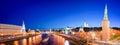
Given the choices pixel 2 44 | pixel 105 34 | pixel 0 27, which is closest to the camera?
pixel 2 44

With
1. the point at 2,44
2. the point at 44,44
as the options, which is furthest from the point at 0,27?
the point at 2,44

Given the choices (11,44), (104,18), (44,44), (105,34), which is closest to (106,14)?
(104,18)

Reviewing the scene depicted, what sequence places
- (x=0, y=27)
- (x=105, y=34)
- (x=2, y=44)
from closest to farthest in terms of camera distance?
(x=2, y=44), (x=105, y=34), (x=0, y=27)

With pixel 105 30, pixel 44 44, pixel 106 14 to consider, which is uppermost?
pixel 106 14

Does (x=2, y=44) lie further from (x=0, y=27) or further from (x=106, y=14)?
(x=0, y=27)

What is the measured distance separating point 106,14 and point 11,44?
1396 inches

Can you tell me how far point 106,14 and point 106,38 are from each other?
8851mm

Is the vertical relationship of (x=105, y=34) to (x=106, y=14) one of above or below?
below

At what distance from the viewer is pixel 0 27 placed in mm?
144250

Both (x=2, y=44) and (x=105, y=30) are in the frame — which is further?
(x=105, y=30)

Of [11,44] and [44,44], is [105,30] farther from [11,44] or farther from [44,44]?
[44,44]

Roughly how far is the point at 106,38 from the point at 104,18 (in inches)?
295

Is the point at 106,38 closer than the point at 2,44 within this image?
No

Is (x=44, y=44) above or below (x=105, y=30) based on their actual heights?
below
